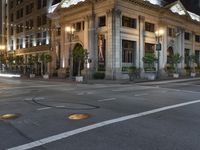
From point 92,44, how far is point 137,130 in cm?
3461

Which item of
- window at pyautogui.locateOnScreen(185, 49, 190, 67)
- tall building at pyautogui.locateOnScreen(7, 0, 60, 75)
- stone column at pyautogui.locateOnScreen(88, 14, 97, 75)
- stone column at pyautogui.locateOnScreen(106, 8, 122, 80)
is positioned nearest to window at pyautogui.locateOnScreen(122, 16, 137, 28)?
stone column at pyautogui.locateOnScreen(106, 8, 122, 80)

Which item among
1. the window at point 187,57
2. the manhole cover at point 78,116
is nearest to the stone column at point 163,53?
the window at point 187,57

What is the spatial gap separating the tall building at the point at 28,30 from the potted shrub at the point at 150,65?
20080mm

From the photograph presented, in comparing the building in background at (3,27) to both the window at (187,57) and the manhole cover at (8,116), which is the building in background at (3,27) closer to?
the window at (187,57)

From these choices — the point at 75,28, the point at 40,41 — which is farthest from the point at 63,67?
the point at 40,41

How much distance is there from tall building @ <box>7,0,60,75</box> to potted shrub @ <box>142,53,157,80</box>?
20080 mm

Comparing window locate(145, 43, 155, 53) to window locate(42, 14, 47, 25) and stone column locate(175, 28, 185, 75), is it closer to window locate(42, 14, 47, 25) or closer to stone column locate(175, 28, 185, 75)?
stone column locate(175, 28, 185, 75)

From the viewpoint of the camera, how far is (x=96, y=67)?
1612 inches

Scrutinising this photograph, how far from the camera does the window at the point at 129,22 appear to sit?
40.1 meters

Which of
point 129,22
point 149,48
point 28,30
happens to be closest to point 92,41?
point 129,22

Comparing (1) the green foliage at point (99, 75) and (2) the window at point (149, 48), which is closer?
(1) the green foliage at point (99, 75)

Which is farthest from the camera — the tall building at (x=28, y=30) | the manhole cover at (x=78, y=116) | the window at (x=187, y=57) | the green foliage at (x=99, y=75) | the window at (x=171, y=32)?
the tall building at (x=28, y=30)

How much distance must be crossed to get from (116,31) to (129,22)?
420 centimetres

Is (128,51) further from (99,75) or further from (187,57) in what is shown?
(187,57)
